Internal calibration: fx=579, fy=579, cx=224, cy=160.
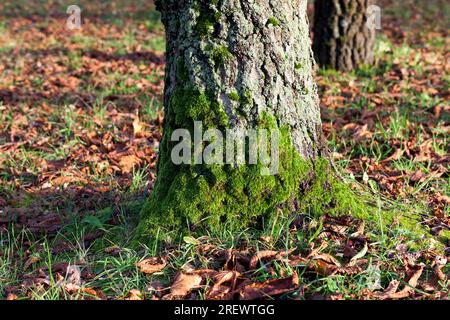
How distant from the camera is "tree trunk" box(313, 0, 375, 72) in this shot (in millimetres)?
6855

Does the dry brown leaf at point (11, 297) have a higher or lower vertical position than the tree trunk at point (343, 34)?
lower

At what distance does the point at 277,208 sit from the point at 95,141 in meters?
2.38

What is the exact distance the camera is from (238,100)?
124 inches

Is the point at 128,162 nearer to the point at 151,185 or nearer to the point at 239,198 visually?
the point at 151,185

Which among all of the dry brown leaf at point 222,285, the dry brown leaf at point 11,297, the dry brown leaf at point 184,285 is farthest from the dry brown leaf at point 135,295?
the dry brown leaf at point 11,297

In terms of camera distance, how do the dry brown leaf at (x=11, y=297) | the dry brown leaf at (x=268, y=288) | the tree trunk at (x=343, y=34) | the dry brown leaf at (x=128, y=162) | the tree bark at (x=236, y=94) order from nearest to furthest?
1. the dry brown leaf at (x=268, y=288)
2. the dry brown leaf at (x=11, y=297)
3. the tree bark at (x=236, y=94)
4. the dry brown leaf at (x=128, y=162)
5. the tree trunk at (x=343, y=34)

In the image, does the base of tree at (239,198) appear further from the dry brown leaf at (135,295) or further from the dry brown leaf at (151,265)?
the dry brown leaf at (135,295)

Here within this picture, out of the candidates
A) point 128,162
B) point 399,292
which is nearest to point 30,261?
point 128,162

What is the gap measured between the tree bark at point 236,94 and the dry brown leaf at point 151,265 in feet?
0.80

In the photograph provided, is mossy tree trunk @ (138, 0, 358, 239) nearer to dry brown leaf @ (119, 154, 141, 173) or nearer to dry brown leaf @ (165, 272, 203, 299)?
dry brown leaf @ (165, 272, 203, 299)

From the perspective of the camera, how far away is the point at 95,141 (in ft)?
16.6

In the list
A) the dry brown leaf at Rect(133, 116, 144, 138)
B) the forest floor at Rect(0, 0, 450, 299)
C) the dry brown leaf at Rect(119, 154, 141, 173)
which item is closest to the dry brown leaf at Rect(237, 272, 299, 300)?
the forest floor at Rect(0, 0, 450, 299)

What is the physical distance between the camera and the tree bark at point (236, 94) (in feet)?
10.2
